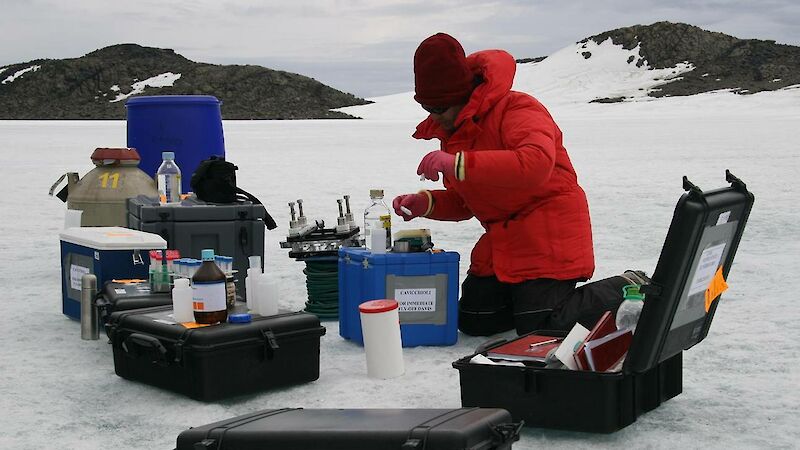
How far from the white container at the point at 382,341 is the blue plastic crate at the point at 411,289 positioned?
0.31 m

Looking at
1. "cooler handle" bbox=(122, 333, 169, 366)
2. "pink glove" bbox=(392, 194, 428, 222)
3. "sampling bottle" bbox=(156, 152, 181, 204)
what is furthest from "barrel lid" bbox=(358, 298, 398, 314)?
"sampling bottle" bbox=(156, 152, 181, 204)

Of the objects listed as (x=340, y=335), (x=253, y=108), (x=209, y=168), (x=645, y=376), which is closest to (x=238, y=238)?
(x=209, y=168)

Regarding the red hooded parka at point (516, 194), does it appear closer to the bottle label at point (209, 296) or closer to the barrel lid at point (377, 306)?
the barrel lid at point (377, 306)

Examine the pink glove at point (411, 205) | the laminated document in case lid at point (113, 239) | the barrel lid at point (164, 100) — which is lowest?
the laminated document in case lid at point (113, 239)

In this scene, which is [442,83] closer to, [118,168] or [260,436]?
[260,436]

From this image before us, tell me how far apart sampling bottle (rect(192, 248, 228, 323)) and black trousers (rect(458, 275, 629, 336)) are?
112 cm

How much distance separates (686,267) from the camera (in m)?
2.43

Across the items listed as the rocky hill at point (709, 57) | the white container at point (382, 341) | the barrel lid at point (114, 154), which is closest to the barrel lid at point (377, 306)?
the white container at point (382, 341)

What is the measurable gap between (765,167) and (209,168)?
8941 mm

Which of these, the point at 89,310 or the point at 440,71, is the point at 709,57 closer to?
the point at 440,71

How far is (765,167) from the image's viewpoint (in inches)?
456

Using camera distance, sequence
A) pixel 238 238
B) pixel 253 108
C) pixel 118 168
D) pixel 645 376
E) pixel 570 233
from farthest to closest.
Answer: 1. pixel 253 108
2. pixel 118 168
3. pixel 238 238
4. pixel 570 233
5. pixel 645 376

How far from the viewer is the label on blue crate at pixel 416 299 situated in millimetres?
3568

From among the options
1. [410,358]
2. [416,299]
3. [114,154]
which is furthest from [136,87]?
[410,358]
